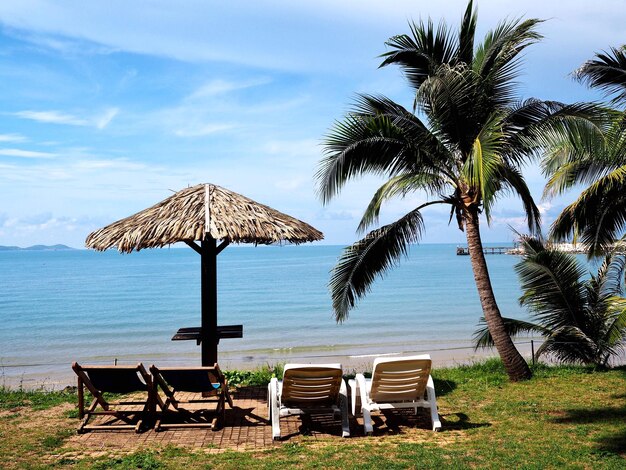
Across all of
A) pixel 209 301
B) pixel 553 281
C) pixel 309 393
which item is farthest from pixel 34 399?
pixel 553 281

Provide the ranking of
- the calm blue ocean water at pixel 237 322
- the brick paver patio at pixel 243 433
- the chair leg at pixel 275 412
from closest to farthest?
the brick paver patio at pixel 243 433
the chair leg at pixel 275 412
the calm blue ocean water at pixel 237 322

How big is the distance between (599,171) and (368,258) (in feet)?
15.9

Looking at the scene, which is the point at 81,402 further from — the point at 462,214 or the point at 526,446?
the point at 462,214

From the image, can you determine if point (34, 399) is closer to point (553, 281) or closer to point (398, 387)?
point (398, 387)

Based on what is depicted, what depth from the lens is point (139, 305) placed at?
34812 mm

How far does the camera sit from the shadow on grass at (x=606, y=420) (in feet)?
18.4

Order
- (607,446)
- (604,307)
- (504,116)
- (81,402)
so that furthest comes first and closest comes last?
(604,307) < (504,116) < (81,402) < (607,446)

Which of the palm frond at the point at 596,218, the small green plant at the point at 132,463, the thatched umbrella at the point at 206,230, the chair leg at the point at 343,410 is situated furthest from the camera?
the palm frond at the point at 596,218

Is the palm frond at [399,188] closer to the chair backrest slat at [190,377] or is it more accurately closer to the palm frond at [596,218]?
the palm frond at [596,218]

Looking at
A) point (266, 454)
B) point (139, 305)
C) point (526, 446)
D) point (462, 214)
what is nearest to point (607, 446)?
point (526, 446)

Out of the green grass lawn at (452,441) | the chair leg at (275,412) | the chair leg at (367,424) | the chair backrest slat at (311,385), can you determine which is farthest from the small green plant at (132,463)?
the chair leg at (367,424)

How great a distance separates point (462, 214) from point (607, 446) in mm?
4235

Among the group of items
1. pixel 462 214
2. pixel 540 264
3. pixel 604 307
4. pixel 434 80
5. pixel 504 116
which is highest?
pixel 434 80

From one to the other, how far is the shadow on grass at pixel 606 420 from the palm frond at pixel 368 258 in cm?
329
